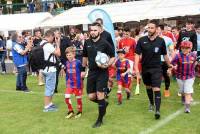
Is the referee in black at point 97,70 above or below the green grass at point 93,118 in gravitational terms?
above

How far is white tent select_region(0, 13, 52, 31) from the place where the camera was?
23.5 m

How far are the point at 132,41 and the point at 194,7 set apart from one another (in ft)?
22.5

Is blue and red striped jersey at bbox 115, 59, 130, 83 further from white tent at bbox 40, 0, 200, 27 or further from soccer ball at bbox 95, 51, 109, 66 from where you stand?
white tent at bbox 40, 0, 200, 27

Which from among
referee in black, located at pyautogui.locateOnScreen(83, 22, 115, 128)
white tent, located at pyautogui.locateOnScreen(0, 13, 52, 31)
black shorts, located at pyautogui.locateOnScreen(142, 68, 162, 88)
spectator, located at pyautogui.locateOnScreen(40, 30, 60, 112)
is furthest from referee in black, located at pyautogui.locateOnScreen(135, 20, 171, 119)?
white tent, located at pyautogui.locateOnScreen(0, 13, 52, 31)

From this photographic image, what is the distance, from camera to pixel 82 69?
27.6 ft

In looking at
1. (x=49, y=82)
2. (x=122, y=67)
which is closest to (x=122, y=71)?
(x=122, y=67)

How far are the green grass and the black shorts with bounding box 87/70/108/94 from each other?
0.72 m

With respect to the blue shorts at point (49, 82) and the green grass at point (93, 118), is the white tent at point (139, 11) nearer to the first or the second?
the green grass at point (93, 118)

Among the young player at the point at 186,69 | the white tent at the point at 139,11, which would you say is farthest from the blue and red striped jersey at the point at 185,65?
the white tent at the point at 139,11

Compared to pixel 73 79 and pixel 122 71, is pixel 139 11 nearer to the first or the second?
pixel 122 71

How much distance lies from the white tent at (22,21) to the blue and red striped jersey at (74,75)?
14.9 meters

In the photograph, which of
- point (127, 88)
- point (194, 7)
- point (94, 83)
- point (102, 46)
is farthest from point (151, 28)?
point (194, 7)

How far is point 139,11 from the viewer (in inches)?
748

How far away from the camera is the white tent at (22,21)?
23.5m
